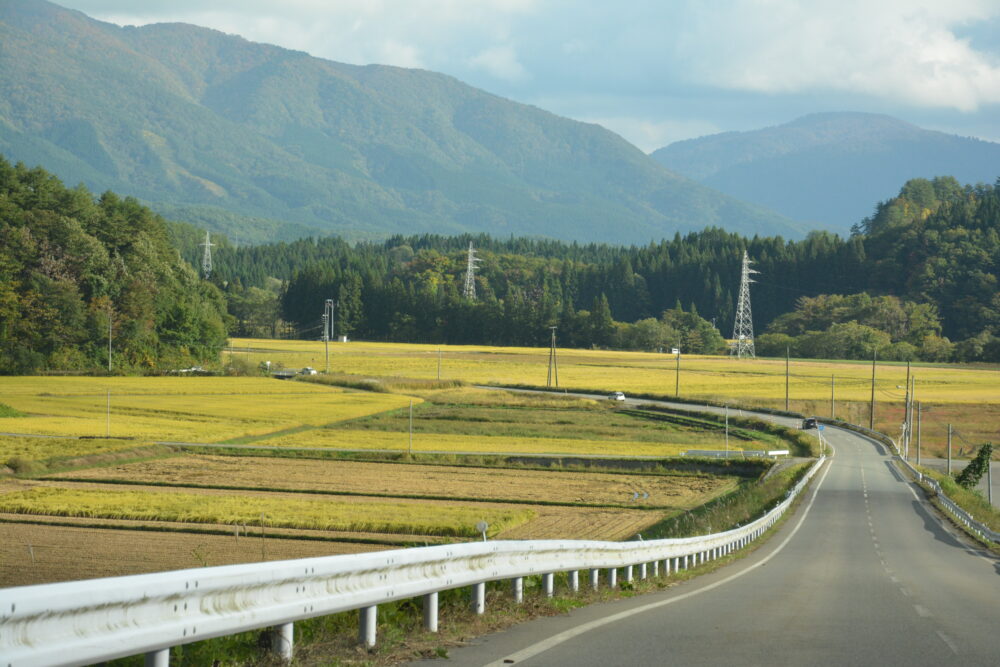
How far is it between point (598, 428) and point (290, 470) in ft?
89.2

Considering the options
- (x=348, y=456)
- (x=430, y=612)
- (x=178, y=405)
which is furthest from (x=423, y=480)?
(x=430, y=612)

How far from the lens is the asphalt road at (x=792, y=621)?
8.27 m

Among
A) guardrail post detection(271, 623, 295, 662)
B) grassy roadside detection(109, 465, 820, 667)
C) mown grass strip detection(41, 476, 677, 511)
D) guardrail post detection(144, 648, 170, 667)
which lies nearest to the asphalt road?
grassy roadside detection(109, 465, 820, 667)

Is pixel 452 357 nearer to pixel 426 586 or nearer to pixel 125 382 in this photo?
pixel 125 382

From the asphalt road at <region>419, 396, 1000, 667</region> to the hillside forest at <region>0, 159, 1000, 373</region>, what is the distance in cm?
8250

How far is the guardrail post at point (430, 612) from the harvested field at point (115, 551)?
27.9 feet

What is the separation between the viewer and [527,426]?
2680 inches

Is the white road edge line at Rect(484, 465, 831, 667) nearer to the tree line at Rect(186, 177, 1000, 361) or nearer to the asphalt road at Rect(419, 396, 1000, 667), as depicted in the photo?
the asphalt road at Rect(419, 396, 1000, 667)

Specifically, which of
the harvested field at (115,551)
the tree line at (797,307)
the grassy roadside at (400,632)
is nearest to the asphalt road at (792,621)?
the grassy roadside at (400,632)

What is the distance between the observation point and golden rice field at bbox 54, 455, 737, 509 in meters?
39.5

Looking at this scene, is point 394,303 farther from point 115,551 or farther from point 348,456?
point 115,551

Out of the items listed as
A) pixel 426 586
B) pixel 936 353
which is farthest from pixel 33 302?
pixel 936 353

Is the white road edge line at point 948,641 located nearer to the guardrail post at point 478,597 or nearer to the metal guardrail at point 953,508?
the guardrail post at point 478,597

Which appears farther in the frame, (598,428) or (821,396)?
(821,396)
